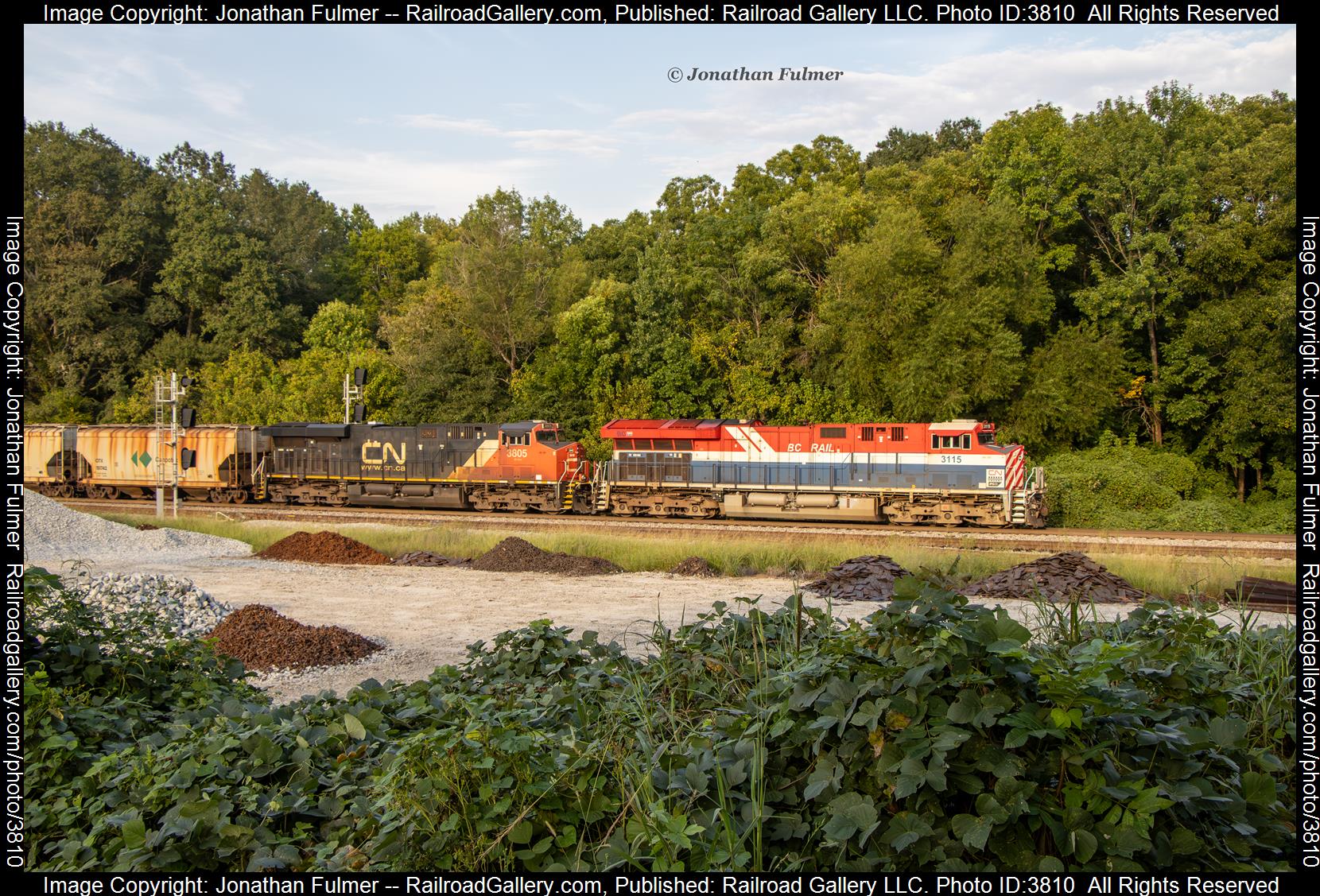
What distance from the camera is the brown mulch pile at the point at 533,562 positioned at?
19.0 metres

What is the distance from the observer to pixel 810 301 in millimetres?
38500

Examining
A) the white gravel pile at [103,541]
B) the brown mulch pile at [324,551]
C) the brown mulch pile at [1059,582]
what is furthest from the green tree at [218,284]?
the brown mulch pile at [1059,582]

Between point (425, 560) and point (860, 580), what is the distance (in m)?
10.5

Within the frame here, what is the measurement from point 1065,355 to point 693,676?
32.2 metres

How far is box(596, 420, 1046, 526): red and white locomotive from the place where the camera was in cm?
2642

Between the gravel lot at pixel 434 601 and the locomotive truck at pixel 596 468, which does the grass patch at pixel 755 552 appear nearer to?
the gravel lot at pixel 434 601

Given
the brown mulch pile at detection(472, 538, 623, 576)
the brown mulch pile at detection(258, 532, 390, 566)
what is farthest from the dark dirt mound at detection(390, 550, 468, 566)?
the brown mulch pile at detection(472, 538, 623, 576)

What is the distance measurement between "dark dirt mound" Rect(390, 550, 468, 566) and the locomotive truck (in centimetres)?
1036

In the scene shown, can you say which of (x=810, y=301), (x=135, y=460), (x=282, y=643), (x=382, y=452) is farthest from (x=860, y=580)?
(x=135, y=460)

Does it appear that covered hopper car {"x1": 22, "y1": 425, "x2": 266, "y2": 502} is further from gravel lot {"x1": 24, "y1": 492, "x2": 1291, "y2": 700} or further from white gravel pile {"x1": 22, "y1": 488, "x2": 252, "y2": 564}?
gravel lot {"x1": 24, "y1": 492, "x2": 1291, "y2": 700}

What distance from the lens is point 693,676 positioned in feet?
17.5

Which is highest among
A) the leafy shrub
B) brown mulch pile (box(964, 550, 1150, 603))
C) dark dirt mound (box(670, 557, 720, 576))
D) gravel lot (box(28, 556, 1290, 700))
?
the leafy shrub

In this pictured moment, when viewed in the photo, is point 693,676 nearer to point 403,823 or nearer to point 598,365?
point 403,823

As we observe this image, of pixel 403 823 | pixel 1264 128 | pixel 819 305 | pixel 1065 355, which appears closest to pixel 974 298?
pixel 1065 355
